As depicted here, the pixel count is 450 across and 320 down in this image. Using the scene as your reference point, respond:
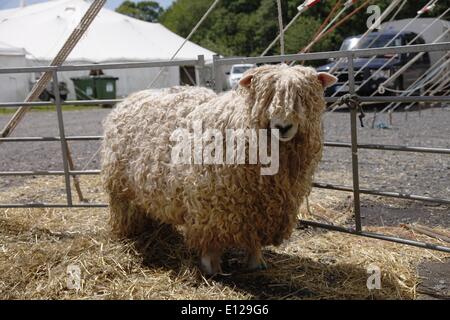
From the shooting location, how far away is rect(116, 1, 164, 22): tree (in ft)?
249

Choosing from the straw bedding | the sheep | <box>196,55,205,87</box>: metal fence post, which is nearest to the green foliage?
<box>196,55,205,87</box>: metal fence post

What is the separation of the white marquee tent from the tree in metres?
54.2

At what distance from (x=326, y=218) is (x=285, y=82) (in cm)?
227

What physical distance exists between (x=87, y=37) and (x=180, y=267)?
20.5m

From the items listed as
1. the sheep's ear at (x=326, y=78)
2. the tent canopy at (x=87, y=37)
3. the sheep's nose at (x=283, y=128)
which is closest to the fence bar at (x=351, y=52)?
the sheep's ear at (x=326, y=78)

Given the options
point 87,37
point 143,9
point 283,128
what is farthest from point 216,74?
point 143,9

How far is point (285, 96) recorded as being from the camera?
274 centimetres

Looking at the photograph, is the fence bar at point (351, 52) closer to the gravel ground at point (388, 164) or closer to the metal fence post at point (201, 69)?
the metal fence post at point (201, 69)

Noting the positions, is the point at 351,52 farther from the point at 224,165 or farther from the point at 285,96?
the point at 224,165

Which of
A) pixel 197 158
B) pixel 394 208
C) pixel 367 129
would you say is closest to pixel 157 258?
pixel 197 158

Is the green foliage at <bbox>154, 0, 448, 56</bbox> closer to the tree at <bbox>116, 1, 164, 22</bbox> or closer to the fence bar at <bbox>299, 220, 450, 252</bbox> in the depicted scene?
the fence bar at <bbox>299, 220, 450, 252</bbox>

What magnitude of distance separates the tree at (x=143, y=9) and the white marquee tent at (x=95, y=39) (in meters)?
54.2

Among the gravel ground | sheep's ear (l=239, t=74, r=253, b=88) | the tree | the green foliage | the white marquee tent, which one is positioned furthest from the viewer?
the tree

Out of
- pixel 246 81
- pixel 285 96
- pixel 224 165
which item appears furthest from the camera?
pixel 224 165
